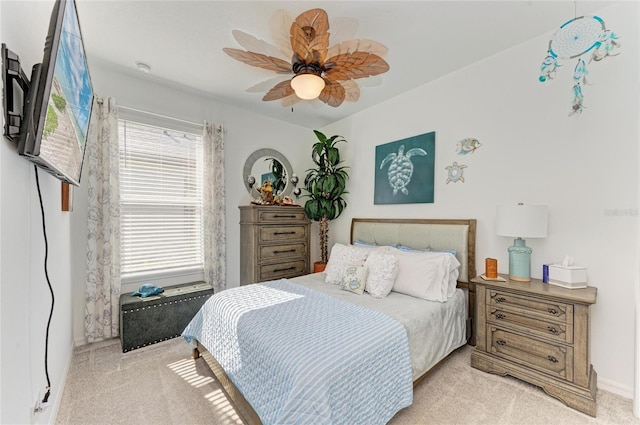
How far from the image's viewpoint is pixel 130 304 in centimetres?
257

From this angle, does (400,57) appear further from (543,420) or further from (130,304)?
(130,304)

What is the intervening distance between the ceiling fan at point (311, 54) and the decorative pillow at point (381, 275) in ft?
5.04

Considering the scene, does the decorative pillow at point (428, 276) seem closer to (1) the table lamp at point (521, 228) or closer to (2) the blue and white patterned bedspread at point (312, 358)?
(1) the table lamp at point (521, 228)

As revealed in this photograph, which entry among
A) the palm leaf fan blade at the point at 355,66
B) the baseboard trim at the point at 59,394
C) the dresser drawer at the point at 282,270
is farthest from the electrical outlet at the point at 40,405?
the palm leaf fan blade at the point at 355,66

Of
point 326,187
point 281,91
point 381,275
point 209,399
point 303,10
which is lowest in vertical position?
point 209,399

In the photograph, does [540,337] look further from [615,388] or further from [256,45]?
[256,45]

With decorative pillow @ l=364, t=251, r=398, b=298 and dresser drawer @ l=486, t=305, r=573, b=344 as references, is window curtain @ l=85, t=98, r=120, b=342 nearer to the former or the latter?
decorative pillow @ l=364, t=251, r=398, b=298

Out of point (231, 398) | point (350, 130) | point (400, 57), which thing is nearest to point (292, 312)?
point (231, 398)

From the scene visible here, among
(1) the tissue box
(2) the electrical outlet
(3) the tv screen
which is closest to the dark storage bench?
(2) the electrical outlet

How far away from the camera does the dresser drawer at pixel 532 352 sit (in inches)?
72.2

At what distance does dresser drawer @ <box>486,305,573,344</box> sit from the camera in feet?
6.03

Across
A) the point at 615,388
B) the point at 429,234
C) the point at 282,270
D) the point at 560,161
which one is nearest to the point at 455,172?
the point at 429,234

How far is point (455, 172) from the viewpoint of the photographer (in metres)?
2.81

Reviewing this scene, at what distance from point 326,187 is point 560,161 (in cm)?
245
